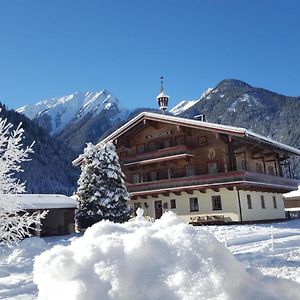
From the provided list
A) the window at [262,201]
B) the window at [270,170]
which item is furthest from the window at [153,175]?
the window at [270,170]

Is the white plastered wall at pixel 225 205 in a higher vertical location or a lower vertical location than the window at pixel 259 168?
lower

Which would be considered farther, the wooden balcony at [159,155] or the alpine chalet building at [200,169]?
the wooden balcony at [159,155]

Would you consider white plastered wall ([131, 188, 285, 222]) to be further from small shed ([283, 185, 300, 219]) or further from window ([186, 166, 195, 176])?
small shed ([283, 185, 300, 219])

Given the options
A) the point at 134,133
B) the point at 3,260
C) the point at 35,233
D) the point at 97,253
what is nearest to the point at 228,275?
the point at 97,253

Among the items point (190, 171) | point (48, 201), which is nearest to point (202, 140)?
point (190, 171)

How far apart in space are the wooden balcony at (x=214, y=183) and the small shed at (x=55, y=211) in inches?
241

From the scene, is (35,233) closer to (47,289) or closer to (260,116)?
(47,289)

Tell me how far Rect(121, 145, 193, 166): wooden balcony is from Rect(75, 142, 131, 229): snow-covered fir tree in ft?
16.3

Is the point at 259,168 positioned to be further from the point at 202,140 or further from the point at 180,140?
the point at 180,140

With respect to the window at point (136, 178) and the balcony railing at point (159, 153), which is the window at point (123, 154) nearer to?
the balcony railing at point (159, 153)

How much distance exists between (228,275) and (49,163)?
12734 centimetres

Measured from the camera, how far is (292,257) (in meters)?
14.0

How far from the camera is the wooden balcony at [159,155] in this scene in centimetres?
3488

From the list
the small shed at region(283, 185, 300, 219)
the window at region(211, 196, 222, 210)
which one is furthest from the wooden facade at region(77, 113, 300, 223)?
the small shed at region(283, 185, 300, 219)
